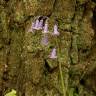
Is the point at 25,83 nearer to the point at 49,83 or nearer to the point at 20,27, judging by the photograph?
the point at 49,83

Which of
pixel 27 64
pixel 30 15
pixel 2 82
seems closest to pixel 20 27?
pixel 30 15

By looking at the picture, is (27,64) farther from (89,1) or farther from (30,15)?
(89,1)

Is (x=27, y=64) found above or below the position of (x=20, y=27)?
below

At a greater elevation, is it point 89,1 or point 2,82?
point 89,1

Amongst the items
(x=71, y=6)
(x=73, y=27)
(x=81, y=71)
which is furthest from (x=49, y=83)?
(x=71, y=6)

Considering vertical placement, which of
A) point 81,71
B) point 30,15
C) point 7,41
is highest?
point 30,15

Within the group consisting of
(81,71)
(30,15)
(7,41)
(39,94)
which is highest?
(30,15)
